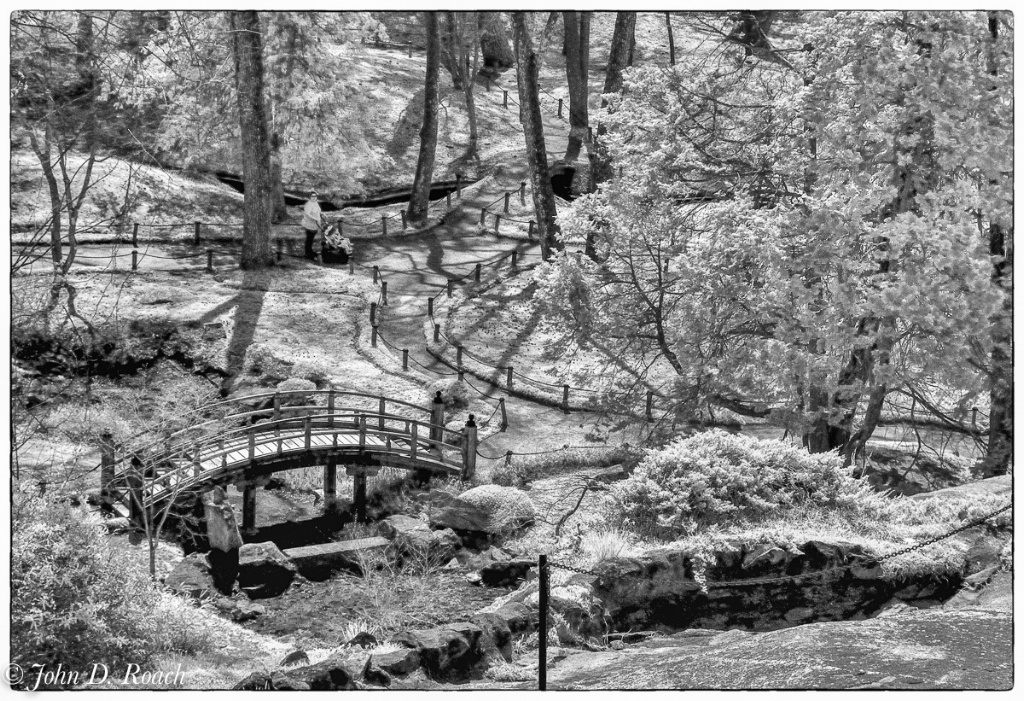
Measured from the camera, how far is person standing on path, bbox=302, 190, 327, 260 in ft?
27.3

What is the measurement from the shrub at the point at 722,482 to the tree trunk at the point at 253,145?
2982mm

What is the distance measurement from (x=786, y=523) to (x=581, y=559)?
1.44m

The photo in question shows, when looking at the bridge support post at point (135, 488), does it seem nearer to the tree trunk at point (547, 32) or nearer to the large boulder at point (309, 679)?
the large boulder at point (309, 679)

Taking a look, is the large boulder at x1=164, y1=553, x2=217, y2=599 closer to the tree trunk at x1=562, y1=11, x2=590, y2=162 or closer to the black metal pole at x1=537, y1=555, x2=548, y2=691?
the black metal pole at x1=537, y1=555, x2=548, y2=691

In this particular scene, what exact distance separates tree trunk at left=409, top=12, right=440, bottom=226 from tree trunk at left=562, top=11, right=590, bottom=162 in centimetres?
90

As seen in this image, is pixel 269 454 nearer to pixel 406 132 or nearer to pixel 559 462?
Result: pixel 559 462

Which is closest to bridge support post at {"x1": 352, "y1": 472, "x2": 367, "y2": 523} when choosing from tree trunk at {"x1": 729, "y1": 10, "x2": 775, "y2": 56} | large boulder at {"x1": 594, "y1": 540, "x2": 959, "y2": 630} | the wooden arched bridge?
the wooden arched bridge

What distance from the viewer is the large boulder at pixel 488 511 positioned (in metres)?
8.02

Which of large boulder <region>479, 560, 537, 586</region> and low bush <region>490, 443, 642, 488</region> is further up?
low bush <region>490, 443, 642, 488</region>

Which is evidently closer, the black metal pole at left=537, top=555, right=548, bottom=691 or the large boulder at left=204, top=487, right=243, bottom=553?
the black metal pole at left=537, top=555, right=548, bottom=691

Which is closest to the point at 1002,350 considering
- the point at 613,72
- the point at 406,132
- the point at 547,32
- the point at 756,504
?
the point at 756,504

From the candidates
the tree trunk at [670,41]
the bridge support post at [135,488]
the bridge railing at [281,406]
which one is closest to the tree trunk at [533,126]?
the tree trunk at [670,41]

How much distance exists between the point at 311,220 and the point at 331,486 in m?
1.95

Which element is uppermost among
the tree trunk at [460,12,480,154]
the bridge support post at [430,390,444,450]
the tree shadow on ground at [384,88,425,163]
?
the tree trunk at [460,12,480,154]
